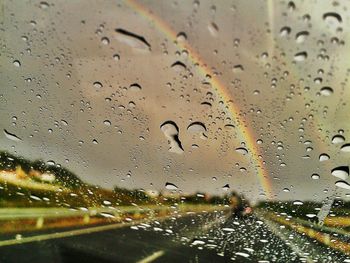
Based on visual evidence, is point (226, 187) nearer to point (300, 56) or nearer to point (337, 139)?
point (337, 139)

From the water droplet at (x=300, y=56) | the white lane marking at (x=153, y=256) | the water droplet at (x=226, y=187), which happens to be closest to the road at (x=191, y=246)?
the white lane marking at (x=153, y=256)

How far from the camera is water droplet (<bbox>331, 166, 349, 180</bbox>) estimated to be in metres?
3.81

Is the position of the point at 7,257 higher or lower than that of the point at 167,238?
lower

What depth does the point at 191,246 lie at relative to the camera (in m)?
4.11

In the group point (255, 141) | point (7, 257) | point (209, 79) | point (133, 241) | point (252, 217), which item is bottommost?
point (7, 257)

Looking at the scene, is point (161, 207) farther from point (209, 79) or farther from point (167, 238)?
point (209, 79)

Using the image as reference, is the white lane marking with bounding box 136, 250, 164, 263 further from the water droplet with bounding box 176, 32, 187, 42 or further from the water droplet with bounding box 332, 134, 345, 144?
the water droplet with bounding box 176, 32, 187, 42

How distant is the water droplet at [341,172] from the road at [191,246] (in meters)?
0.76

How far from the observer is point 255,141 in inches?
174

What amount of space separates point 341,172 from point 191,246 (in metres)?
1.65

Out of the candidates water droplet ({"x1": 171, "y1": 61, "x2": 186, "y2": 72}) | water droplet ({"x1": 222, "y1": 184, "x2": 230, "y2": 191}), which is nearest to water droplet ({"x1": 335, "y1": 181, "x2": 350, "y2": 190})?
water droplet ({"x1": 222, "y1": 184, "x2": 230, "y2": 191})

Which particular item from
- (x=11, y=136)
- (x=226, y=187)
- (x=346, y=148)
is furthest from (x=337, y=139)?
(x=11, y=136)

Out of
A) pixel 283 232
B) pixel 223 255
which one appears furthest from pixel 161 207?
pixel 283 232

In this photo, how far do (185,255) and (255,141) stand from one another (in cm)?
143
